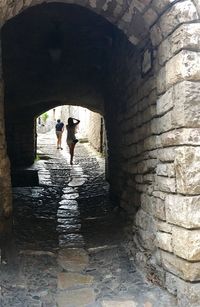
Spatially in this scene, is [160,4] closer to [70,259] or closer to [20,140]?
[70,259]

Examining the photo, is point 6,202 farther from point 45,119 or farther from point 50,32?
point 45,119

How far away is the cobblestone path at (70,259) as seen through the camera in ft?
9.23

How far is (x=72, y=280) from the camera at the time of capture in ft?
10.4

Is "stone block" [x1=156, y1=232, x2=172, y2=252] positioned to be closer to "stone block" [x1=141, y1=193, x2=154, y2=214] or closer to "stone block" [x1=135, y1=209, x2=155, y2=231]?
"stone block" [x1=135, y1=209, x2=155, y2=231]

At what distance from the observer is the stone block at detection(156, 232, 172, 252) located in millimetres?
2717

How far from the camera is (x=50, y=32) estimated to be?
4805 millimetres

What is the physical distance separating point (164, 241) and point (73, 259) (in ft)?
3.95

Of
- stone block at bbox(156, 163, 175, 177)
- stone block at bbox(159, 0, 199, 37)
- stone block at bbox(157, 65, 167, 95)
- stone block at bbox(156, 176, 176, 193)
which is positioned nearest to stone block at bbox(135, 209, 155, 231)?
stone block at bbox(156, 176, 176, 193)

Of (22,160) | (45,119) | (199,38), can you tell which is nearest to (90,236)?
(199,38)

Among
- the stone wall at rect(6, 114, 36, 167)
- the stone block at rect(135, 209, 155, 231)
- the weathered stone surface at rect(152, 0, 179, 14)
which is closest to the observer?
the weathered stone surface at rect(152, 0, 179, 14)

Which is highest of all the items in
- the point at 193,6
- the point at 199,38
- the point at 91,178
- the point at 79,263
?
the point at 193,6

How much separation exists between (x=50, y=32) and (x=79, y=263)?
3.17 metres

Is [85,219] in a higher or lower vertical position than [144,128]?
lower

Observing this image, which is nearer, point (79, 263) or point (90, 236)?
point (79, 263)
